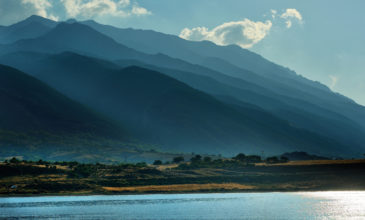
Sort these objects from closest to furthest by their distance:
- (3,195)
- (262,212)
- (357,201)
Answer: (262,212) → (357,201) → (3,195)

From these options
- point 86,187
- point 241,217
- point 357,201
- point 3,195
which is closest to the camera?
point 241,217

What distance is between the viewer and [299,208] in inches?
4983

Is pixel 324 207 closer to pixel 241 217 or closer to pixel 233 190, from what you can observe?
pixel 241 217

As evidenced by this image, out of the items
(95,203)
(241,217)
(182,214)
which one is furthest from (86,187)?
(241,217)

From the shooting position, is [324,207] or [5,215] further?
[324,207]

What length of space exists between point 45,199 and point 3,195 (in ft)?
74.4

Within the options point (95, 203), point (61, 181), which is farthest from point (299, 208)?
point (61, 181)

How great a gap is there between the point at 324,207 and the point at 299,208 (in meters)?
8.37

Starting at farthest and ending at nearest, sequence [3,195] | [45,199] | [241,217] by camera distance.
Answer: [3,195], [45,199], [241,217]

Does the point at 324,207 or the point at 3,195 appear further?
the point at 3,195

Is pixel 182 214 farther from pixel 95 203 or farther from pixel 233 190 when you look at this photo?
pixel 233 190

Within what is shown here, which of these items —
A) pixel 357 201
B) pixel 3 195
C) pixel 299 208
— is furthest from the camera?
pixel 3 195

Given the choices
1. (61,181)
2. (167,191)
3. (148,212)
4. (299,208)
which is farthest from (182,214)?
(61,181)

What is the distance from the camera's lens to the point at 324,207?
Answer: 130750 mm
